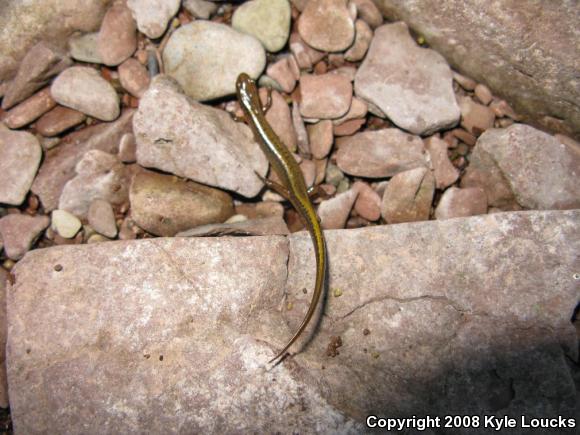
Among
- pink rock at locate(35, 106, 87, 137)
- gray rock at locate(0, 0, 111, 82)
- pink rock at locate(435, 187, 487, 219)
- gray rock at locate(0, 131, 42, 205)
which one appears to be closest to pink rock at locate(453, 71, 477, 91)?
pink rock at locate(435, 187, 487, 219)

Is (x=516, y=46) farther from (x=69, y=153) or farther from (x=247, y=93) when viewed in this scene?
(x=69, y=153)

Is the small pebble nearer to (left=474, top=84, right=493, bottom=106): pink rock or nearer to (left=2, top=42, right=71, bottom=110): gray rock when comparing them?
(left=2, top=42, right=71, bottom=110): gray rock

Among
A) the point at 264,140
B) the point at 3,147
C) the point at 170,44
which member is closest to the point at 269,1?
the point at 170,44

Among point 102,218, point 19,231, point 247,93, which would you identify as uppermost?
point 247,93

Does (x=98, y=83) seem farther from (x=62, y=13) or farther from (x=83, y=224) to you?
(x=83, y=224)

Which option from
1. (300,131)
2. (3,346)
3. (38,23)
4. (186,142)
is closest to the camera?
(3,346)

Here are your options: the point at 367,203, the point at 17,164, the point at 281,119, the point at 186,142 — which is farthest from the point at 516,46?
the point at 17,164

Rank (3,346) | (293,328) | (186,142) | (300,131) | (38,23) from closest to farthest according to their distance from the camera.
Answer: (293,328) → (3,346) → (186,142) → (38,23) → (300,131)

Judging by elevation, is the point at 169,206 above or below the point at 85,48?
below
